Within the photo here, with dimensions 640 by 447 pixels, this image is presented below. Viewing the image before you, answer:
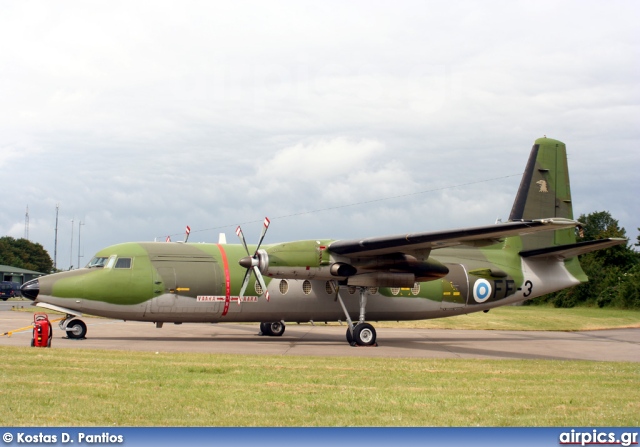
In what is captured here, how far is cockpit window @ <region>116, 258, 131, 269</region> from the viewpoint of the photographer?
72.6 feet

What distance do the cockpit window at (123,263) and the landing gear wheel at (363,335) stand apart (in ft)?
24.6

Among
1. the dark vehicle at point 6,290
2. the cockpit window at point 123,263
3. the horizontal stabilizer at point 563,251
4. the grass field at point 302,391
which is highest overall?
the horizontal stabilizer at point 563,251

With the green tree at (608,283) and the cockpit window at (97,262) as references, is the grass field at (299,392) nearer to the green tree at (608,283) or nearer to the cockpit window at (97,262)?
the cockpit window at (97,262)

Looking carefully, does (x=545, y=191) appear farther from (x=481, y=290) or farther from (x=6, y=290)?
(x=6, y=290)

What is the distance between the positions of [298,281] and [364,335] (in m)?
2.94

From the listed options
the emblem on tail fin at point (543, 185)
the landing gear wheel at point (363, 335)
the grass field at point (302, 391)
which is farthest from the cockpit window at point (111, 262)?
the emblem on tail fin at point (543, 185)

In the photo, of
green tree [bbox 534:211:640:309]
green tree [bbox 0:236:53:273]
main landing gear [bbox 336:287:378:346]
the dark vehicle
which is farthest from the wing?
green tree [bbox 0:236:53:273]

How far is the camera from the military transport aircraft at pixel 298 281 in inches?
832

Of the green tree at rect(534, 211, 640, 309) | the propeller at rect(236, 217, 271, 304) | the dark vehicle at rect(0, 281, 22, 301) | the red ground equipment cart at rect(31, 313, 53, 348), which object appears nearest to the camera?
the red ground equipment cart at rect(31, 313, 53, 348)

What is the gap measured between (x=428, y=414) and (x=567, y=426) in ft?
5.93

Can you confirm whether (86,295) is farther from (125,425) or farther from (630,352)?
(630,352)

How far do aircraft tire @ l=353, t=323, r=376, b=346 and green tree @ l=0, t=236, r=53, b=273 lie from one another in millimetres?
103045

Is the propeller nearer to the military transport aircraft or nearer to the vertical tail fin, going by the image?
the military transport aircraft

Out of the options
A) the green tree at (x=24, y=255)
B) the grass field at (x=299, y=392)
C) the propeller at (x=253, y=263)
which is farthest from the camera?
the green tree at (x=24, y=255)
